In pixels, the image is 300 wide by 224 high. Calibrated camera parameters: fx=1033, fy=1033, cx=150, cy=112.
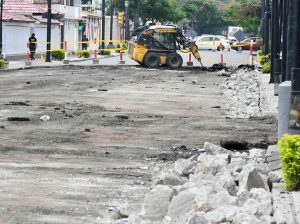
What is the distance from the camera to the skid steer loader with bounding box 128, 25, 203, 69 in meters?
52.5

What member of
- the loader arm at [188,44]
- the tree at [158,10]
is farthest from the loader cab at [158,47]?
the tree at [158,10]

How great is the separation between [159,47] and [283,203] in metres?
42.8

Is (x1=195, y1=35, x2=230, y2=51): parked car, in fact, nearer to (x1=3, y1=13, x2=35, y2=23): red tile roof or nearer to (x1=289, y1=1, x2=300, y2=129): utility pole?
(x1=3, y1=13, x2=35, y2=23): red tile roof

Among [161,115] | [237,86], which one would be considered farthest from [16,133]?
[237,86]

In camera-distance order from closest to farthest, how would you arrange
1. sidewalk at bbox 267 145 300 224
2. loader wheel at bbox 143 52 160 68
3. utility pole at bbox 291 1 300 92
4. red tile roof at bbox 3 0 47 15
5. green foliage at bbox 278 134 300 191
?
sidewalk at bbox 267 145 300 224 < green foliage at bbox 278 134 300 191 < utility pole at bbox 291 1 300 92 < loader wheel at bbox 143 52 160 68 < red tile roof at bbox 3 0 47 15

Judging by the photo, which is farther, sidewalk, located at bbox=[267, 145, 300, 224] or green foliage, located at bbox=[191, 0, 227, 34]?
green foliage, located at bbox=[191, 0, 227, 34]

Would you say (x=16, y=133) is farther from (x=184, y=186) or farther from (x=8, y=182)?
(x=184, y=186)

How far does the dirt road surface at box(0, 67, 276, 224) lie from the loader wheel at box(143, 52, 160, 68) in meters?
15.4

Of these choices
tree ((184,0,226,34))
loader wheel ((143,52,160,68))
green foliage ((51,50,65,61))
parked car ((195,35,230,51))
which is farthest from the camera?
tree ((184,0,226,34))

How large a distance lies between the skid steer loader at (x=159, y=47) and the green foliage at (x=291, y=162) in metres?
41.7

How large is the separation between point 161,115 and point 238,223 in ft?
50.3

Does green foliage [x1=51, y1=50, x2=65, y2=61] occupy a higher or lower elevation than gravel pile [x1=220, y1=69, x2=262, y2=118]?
lower

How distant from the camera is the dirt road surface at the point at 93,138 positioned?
11281 millimetres

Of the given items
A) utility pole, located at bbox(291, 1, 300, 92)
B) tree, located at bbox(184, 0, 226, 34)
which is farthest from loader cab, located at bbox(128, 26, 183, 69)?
tree, located at bbox(184, 0, 226, 34)
